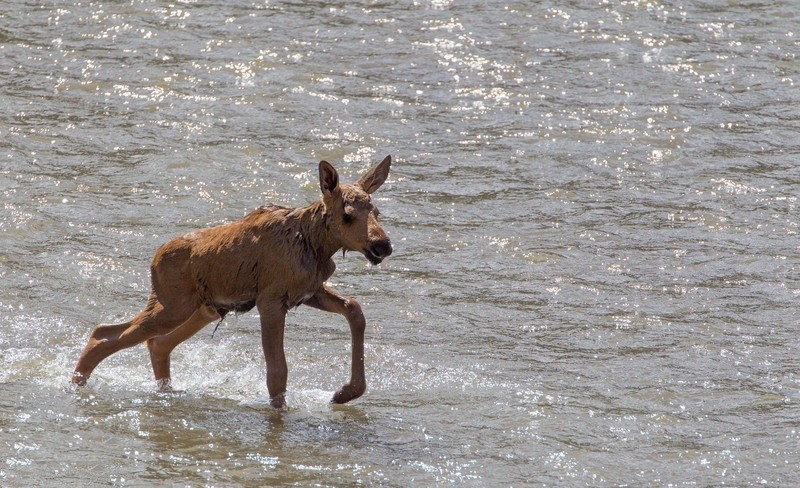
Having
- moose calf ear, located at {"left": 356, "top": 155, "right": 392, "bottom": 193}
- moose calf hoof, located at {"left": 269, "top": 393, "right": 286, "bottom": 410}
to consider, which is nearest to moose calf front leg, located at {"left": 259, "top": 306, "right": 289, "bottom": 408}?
moose calf hoof, located at {"left": 269, "top": 393, "right": 286, "bottom": 410}

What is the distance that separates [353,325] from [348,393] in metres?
0.46

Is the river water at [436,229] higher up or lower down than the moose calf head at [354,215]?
lower down

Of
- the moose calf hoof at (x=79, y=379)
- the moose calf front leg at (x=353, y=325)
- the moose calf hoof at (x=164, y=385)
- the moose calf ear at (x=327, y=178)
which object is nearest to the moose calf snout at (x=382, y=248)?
the moose calf ear at (x=327, y=178)

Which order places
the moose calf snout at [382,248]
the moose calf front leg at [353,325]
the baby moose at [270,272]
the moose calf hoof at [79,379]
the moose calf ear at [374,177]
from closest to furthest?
the moose calf snout at [382,248]
the baby moose at [270,272]
the moose calf ear at [374,177]
the moose calf front leg at [353,325]
the moose calf hoof at [79,379]

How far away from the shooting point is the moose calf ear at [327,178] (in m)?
8.22

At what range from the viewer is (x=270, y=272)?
8.72 metres

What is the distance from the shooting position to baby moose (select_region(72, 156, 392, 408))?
332 inches

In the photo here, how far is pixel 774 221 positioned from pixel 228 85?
23.8ft

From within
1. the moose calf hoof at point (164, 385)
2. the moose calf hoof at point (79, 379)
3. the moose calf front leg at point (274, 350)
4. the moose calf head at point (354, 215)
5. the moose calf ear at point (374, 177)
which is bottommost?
the moose calf hoof at point (164, 385)

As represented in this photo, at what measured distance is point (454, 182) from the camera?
14.6 meters

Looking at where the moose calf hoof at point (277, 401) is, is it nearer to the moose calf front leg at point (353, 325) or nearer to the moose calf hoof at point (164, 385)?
the moose calf front leg at point (353, 325)

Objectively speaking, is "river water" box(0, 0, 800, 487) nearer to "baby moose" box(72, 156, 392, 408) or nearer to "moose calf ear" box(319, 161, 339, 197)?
"baby moose" box(72, 156, 392, 408)

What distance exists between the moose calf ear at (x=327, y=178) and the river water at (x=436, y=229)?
1571mm

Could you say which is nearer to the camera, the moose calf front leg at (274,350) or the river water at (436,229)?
the river water at (436,229)
